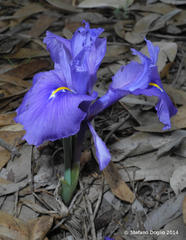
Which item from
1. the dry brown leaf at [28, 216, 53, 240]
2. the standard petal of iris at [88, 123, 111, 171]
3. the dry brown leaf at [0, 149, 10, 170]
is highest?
the standard petal of iris at [88, 123, 111, 171]

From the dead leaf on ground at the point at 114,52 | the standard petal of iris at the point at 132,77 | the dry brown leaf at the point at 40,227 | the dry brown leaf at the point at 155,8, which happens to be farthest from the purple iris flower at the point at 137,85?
the dry brown leaf at the point at 155,8

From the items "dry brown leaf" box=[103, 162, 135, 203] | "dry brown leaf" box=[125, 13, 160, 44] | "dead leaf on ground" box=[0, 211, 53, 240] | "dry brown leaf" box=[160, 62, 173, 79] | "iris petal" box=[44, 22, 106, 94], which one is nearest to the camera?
"iris petal" box=[44, 22, 106, 94]

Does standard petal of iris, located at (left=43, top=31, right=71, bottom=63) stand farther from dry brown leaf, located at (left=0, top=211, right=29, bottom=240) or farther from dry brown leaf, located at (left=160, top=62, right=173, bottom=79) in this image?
dry brown leaf, located at (left=160, top=62, right=173, bottom=79)

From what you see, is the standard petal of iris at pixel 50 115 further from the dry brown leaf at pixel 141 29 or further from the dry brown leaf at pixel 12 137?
the dry brown leaf at pixel 141 29

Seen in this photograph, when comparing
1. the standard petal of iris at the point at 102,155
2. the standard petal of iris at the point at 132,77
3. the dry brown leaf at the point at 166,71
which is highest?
the standard petal of iris at the point at 132,77

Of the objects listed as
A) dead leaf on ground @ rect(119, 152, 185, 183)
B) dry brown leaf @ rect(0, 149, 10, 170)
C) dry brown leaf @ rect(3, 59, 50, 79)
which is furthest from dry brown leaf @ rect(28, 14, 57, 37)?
dead leaf on ground @ rect(119, 152, 185, 183)

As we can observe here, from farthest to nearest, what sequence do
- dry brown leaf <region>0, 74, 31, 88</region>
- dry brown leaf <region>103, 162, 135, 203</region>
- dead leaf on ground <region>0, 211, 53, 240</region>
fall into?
dry brown leaf <region>0, 74, 31, 88</region>, dry brown leaf <region>103, 162, 135, 203</region>, dead leaf on ground <region>0, 211, 53, 240</region>

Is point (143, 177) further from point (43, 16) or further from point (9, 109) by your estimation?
point (43, 16)
